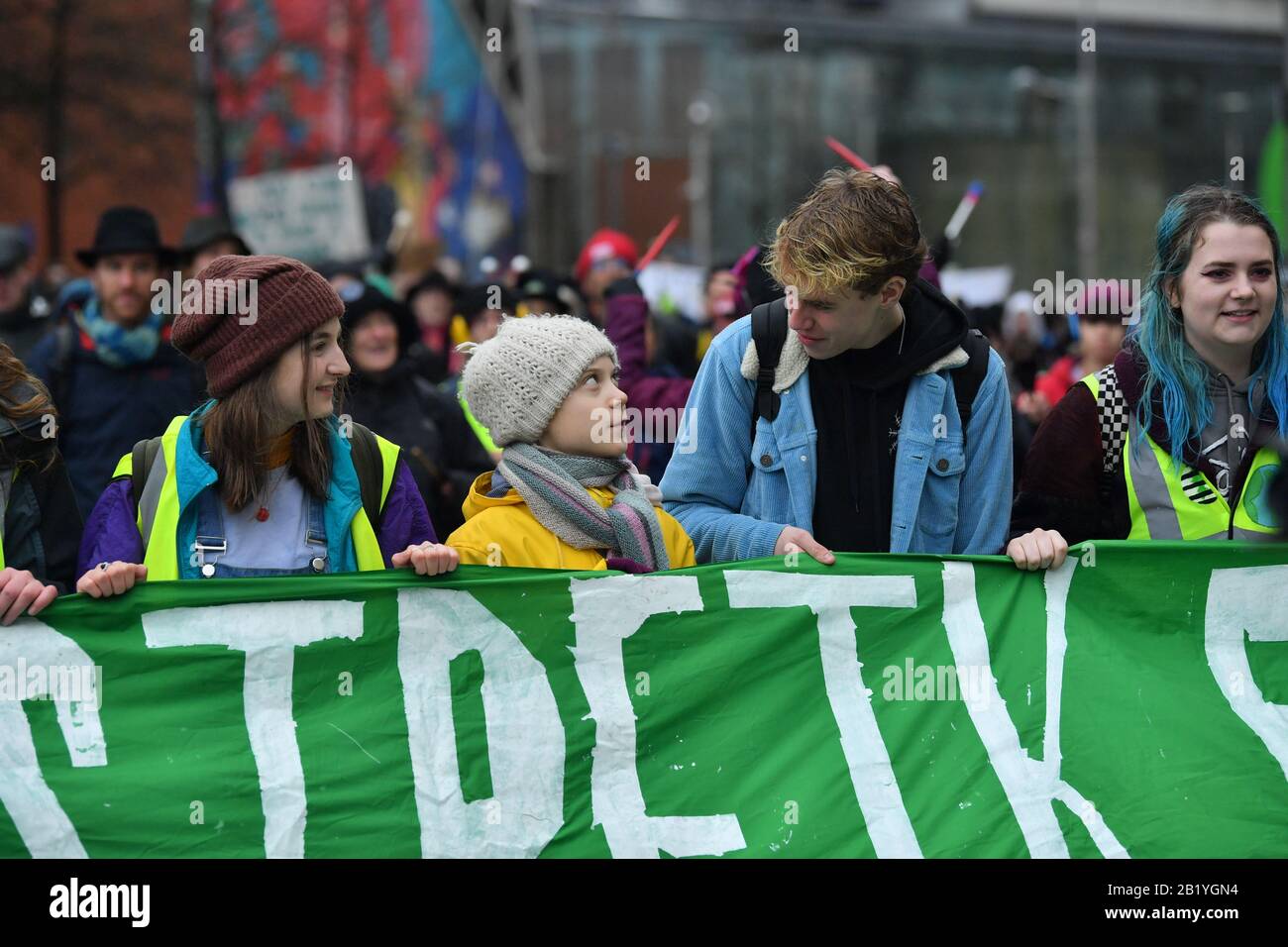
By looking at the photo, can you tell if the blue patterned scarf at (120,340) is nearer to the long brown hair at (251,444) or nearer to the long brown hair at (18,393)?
the long brown hair at (18,393)

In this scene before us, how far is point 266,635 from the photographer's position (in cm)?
424

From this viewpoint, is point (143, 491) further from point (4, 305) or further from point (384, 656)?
point (4, 305)

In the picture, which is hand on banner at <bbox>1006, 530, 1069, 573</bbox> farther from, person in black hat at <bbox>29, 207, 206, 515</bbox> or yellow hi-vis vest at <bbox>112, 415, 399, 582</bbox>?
person in black hat at <bbox>29, 207, 206, 515</bbox>

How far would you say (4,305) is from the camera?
9.70m

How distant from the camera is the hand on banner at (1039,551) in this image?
4344 millimetres

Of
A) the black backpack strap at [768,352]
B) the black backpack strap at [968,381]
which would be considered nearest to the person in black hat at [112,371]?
the black backpack strap at [768,352]

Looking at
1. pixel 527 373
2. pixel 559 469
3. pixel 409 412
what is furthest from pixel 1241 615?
pixel 409 412

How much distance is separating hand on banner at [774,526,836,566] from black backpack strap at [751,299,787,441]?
295mm

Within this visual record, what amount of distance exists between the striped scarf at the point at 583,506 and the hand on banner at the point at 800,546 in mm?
295

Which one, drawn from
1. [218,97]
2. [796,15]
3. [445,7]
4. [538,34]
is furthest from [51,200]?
[796,15]

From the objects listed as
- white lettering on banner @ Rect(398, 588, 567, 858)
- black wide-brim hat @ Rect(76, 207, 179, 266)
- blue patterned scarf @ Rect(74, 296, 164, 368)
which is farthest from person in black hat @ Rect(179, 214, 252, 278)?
white lettering on banner @ Rect(398, 588, 567, 858)

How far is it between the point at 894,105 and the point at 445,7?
23071 mm

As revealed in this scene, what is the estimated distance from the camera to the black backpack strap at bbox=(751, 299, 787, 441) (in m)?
4.43

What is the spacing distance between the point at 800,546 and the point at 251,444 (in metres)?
1.35
